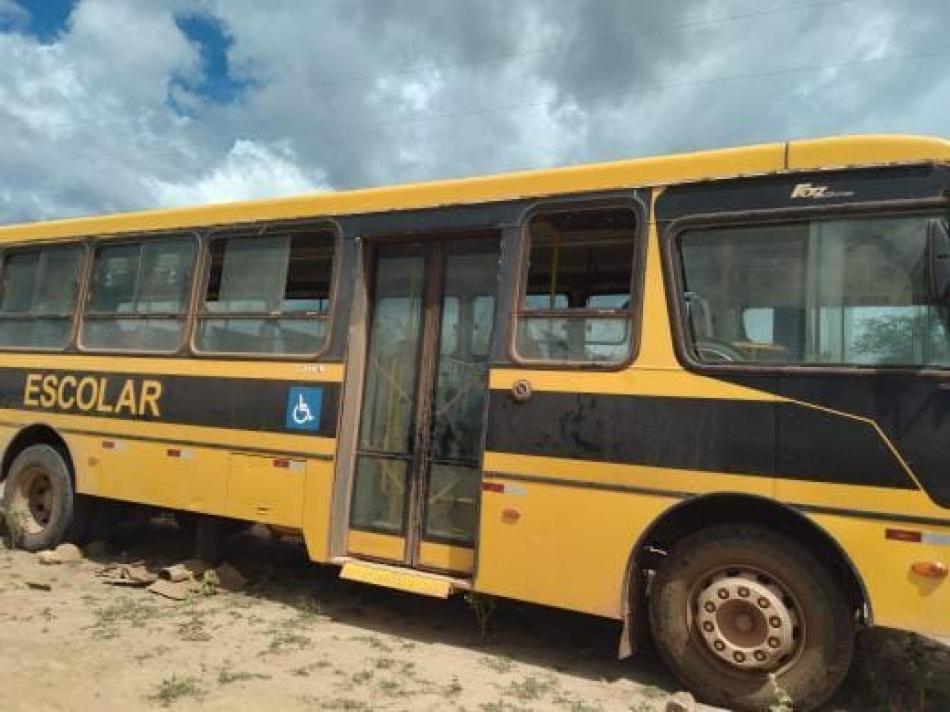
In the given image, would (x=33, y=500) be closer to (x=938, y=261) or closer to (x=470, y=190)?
(x=470, y=190)

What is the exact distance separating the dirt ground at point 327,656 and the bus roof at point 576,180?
2.62 meters

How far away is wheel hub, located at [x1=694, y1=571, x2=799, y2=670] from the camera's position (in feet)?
15.1

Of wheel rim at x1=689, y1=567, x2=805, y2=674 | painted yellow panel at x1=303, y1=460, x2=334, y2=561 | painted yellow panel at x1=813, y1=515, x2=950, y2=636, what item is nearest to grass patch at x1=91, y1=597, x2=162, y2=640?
painted yellow panel at x1=303, y1=460, x2=334, y2=561

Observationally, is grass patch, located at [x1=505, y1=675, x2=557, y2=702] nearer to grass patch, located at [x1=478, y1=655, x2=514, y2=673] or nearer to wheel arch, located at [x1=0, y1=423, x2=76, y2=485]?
grass patch, located at [x1=478, y1=655, x2=514, y2=673]

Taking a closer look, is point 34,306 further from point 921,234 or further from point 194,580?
point 921,234

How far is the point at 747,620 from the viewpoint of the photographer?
471cm

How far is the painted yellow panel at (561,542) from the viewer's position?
4.98m

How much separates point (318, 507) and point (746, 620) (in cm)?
289

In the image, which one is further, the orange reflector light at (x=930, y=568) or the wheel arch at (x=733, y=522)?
the wheel arch at (x=733, y=522)

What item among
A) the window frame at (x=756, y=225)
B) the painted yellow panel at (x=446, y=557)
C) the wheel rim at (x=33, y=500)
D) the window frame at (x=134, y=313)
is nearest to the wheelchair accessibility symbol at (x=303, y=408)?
the painted yellow panel at (x=446, y=557)

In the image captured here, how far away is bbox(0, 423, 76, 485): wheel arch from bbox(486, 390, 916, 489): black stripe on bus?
4.26 metres

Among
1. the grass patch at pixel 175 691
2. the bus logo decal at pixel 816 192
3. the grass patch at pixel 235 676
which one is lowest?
the grass patch at pixel 175 691

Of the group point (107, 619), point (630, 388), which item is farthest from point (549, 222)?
point (107, 619)

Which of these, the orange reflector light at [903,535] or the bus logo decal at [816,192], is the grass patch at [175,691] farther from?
the bus logo decal at [816,192]
